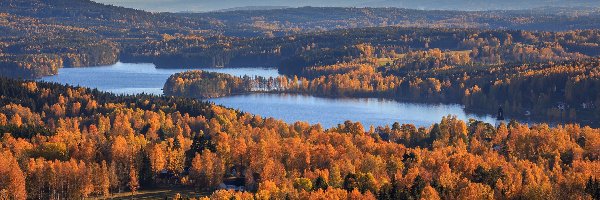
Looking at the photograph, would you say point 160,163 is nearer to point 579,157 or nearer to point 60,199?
point 60,199

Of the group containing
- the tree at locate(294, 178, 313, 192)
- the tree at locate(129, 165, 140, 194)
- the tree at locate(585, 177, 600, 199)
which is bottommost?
the tree at locate(129, 165, 140, 194)

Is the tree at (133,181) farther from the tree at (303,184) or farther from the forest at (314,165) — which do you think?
the tree at (303,184)

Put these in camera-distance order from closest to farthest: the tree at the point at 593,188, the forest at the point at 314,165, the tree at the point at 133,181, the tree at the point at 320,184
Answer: the tree at the point at 593,188, the forest at the point at 314,165, the tree at the point at 320,184, the tree at the point at 133,181

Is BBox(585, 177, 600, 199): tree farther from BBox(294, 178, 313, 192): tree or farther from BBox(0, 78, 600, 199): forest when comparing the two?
BBox(294, 178, 313, 192): tree

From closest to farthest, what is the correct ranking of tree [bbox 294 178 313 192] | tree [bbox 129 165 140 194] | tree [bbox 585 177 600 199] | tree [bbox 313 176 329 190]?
tree [bbox 585 177 600 199] → tree [bbox 313 176 329 190] → tree [bbox 294 178 313 192] → tree [bbox 129 165 140 194]

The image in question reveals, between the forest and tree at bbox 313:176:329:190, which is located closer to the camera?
the forest

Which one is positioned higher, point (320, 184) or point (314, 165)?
point (320, 184)

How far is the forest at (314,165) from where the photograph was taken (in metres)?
118

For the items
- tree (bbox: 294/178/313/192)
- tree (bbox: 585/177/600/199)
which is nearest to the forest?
tree (bbox: 585/177/600/199)

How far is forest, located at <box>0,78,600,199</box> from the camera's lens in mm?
118000

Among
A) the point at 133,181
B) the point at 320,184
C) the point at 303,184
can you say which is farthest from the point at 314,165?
the point at 133,181

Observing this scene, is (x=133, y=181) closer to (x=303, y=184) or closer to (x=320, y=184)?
(x=303, y=184)

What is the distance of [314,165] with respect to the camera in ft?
454

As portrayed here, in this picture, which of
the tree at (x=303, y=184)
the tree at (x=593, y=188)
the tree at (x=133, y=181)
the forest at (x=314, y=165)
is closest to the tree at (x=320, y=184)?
the forest at (x=314, y=165)
